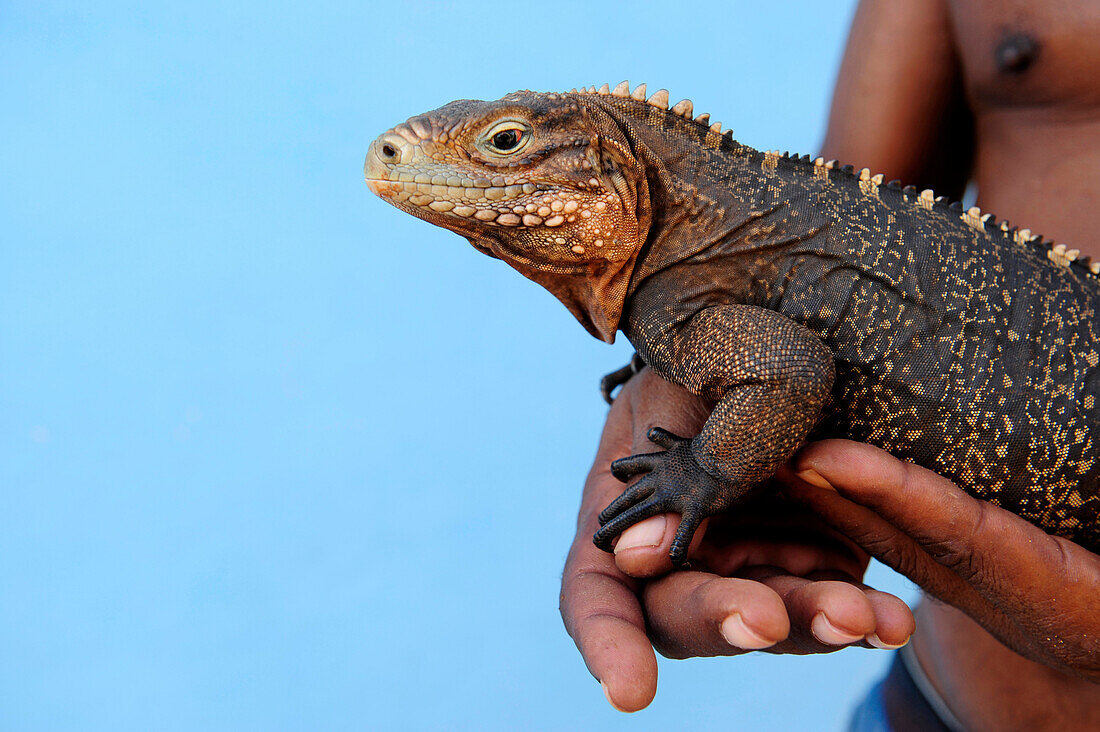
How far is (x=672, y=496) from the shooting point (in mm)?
1674

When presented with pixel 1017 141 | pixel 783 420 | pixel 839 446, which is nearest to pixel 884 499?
pixel 839 446

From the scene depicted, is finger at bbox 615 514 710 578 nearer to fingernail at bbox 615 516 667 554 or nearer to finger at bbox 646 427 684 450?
fingernail at bbox 615 516 667 554

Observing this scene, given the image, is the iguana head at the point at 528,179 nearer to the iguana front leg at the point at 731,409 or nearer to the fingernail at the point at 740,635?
the iguana front leg at the point at 731,409

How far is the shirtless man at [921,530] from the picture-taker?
1423 millimetres

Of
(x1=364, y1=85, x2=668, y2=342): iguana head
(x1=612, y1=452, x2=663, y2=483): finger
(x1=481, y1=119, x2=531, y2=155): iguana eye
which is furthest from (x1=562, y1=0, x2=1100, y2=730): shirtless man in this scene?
(x1=481, y1=119, x2=531, y2=155): iguana eye

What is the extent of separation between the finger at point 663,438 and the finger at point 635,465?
0.12 feet

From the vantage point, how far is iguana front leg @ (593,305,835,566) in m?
1.58

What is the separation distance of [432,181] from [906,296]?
1.06 meters

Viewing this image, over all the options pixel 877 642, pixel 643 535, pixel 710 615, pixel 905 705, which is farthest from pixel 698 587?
pixel 905 705

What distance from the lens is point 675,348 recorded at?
1.73 metres

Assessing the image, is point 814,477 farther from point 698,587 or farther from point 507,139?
point 507,139

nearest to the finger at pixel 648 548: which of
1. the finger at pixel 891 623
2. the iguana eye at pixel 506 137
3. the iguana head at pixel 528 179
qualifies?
the finger at pixel 891 623

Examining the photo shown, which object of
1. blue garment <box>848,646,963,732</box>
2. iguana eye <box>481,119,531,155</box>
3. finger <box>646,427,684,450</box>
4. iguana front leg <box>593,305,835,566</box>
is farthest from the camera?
blue garment <box>848,646,963,732</box>

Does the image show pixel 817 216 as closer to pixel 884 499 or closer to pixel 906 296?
pixel 906 296
